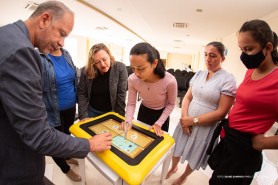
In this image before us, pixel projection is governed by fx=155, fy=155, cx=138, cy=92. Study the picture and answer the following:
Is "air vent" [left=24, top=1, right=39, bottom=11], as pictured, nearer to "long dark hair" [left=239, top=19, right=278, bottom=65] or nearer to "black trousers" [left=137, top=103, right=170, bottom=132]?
"black trousers" [left=137, top=103, right=170, bottom=132]

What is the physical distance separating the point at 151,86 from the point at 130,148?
1.95ft

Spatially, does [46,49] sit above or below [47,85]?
above

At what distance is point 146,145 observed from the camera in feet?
3.06

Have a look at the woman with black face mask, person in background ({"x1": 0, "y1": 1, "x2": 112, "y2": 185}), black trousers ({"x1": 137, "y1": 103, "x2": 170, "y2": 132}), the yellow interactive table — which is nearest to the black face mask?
the woman with black face mask

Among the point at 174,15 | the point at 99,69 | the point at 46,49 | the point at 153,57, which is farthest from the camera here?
the point at 174,15

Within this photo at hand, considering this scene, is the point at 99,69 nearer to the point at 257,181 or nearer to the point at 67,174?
the point at 67,174

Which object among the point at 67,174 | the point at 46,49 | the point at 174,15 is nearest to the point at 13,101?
the point at 46,49

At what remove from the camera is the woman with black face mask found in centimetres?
81

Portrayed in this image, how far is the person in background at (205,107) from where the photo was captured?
47.3 inches

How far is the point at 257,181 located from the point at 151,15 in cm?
409

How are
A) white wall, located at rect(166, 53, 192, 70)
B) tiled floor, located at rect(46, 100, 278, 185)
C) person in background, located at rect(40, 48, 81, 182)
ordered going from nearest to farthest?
person in background, located at rect(40, 48, 81, 182)
tiled floor, located at rect(46, 100, 278, 185)
white wall, located at rect(166, 53, 192, 70)

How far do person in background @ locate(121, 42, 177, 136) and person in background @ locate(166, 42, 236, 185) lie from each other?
19 centimetres

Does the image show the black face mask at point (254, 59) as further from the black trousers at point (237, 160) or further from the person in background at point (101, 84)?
the person in background at point (101, 84)

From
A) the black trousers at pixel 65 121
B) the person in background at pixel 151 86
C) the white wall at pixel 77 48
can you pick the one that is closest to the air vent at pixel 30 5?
the black trousers at pixel 65 121
